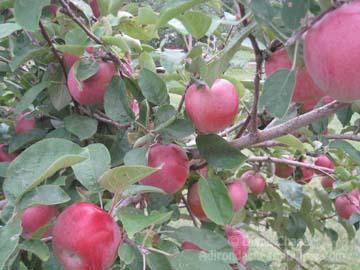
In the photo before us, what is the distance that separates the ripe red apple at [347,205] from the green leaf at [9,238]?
1061mm

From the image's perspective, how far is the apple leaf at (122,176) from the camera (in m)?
0.64

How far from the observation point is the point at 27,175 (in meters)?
0.68

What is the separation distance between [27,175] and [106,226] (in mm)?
121

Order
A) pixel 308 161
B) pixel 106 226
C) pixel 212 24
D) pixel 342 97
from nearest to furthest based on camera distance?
pixel 342 97 < pixel 106 226 < pixel 212 24 < pixel 308 161

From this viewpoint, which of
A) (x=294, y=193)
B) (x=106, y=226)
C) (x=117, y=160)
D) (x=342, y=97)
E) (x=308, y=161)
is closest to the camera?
(x=342, y=97)

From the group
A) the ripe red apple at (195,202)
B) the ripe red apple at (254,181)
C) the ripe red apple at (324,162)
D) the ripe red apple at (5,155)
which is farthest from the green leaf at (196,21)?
the ripe red apple at (324,162)

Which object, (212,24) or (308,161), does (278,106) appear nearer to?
(212,24)

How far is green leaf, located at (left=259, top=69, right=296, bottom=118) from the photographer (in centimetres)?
56

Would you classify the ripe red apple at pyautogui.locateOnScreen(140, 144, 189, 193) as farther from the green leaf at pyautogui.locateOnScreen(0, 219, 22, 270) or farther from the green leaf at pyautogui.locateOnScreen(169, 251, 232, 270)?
the green leaf at pyautogui.locateOnScreen(0, 219, 22, 270)

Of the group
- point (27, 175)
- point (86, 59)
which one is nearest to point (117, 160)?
point (86, 59)

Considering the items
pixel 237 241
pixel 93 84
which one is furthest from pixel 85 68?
pixel 237 241

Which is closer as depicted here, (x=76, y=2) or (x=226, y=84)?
(x=226, y=84)

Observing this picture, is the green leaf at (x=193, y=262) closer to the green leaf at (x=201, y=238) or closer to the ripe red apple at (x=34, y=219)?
the green leaf at (x=201, y=238)

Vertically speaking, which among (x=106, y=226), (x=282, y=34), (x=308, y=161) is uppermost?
(x=282, y=34)
